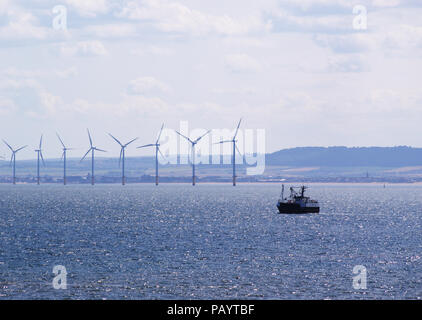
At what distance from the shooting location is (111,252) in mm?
104000

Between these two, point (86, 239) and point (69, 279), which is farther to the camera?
point (86, 239)

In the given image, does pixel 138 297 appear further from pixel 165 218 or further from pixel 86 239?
pixel 165 218

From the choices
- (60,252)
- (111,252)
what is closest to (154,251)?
(111,252)

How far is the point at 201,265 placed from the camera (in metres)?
89.4

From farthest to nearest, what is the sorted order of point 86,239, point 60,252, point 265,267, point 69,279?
point 86,239, point 60,252, point 265,267, point 69,279

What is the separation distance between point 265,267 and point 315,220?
98689 millimetres
